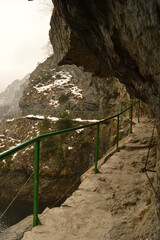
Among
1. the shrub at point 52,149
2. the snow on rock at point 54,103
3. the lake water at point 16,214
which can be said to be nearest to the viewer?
the lake water at point 16,214

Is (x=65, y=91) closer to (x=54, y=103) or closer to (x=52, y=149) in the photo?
(x=54, y=103)

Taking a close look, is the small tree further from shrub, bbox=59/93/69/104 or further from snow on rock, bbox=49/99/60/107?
snow on rock, bbox=49/99/60/107

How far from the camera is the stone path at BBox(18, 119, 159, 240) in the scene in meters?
2.96

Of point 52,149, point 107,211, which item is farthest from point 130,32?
point 52,149

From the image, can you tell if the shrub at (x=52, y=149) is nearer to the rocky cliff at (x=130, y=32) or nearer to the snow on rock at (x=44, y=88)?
the snow on rock at (x=44, y=88)

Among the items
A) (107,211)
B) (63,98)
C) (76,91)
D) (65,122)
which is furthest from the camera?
(76,91)

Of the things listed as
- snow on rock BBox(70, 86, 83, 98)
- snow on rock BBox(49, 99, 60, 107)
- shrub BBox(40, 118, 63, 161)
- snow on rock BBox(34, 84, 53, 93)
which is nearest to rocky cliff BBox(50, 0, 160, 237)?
shrub BBox(40, 118, 63, 161)

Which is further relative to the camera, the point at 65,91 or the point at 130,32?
the point at 65,91

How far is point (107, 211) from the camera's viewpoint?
→ 146 inches

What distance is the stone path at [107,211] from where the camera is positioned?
2.96 metres

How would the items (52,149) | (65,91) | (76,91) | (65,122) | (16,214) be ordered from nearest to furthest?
(16,214), (52,149), (65,122), (76,91), (65,91)

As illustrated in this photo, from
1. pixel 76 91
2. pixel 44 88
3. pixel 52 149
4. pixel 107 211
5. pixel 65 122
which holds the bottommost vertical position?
pixel 52 149

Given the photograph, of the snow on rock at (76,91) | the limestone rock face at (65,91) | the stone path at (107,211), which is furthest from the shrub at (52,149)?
the stone path at (107,211)

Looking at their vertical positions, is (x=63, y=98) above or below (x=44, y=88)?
below
